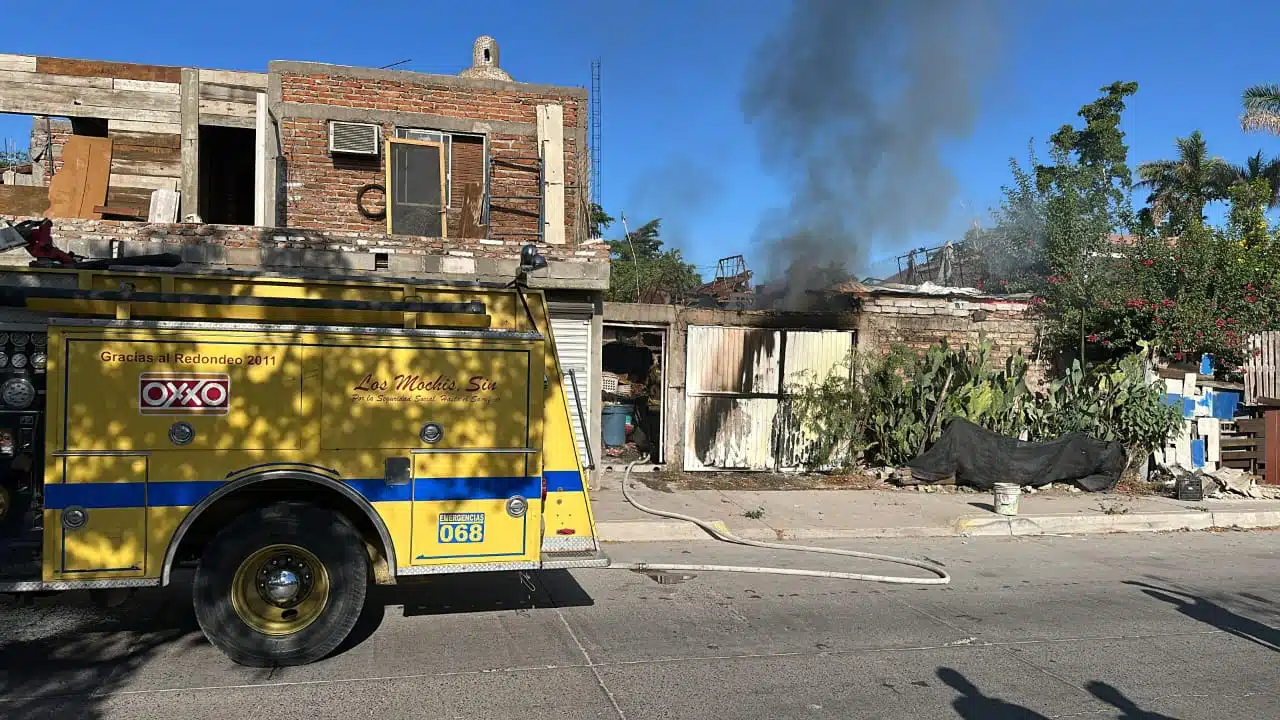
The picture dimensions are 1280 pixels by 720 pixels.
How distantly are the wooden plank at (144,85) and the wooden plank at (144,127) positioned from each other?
1.53 feet

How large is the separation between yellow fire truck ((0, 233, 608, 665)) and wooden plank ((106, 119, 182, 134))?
844 cm

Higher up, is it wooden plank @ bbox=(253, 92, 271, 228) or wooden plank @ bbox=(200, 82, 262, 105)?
wooden plank @ bbox=(200, 82, 262, 105)

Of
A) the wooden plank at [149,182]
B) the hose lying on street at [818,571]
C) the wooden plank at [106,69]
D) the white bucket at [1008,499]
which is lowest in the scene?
the hose lying on street at [818,571]

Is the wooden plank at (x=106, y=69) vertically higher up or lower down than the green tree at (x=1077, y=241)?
higher up

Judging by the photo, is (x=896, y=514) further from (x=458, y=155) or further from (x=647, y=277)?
(x=647, y=277)

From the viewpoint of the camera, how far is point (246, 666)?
17.5ft

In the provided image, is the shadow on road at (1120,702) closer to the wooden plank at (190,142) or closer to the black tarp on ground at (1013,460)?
the black tarp on ground at (1013,460)

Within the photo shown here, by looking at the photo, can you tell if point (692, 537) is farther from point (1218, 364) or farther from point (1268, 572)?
point (1218, 364)

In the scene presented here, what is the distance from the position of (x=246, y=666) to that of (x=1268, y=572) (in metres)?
9.09

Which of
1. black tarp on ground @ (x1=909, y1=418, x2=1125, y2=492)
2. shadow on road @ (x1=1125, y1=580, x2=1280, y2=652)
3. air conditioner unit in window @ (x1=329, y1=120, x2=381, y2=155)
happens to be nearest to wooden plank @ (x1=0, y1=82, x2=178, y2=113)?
air conditioner unit in window @ (x1=329, y1=120, x2=381, y2=155)

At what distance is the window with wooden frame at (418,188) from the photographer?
13.3m

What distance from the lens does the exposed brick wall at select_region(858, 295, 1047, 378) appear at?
47.0 feet

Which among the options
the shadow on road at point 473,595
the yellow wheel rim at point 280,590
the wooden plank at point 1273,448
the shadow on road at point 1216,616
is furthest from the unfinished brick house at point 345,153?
the wooden plank at point 1273,448

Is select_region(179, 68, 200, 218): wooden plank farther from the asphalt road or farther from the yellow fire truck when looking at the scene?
→ the asphalt road
